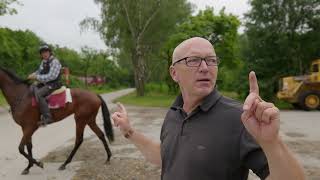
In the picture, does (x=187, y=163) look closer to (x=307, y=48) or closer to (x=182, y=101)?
(x=182, y=101)

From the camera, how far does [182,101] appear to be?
293 centimetres

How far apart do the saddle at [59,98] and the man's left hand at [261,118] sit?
763 centimetres

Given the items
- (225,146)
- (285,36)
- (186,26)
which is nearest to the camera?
(225,146)

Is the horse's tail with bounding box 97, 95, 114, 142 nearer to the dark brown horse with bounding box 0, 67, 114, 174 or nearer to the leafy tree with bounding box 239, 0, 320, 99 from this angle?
the dark brown horse with bounding box 0, 67, 114, 174

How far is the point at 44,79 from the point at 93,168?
6.51 feet

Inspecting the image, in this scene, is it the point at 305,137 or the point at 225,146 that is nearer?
the point at 225,146

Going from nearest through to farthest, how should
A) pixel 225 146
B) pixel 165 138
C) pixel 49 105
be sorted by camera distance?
pixel 225 146, pixel 165 138, pixel 49 105

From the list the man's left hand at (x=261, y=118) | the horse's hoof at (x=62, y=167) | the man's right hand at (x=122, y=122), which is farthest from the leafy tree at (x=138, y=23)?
the man's left hand at (x=261, y=118)

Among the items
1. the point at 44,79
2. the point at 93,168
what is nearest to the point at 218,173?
the point at 93,168

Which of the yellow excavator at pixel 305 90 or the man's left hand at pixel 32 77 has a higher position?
the man's left hand at pixel 32 77

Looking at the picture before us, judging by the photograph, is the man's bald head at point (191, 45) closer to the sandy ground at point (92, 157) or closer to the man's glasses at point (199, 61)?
the man's glasses at point (199, 61)

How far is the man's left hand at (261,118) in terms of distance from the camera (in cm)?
185

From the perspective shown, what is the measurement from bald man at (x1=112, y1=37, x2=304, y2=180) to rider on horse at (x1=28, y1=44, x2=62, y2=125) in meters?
6.15

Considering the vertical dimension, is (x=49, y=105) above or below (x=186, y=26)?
below
